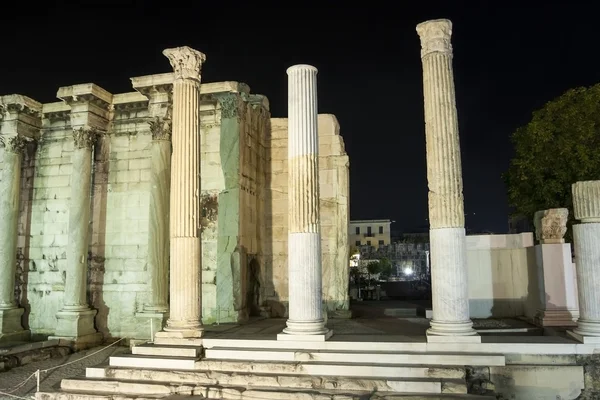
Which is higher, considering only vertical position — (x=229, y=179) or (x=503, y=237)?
(x=229, y=179)

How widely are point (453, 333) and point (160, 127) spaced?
1121cm

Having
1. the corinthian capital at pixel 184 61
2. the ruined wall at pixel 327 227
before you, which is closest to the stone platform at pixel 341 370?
the ruined wall at pixel 327 227

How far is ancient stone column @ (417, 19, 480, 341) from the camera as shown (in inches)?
410

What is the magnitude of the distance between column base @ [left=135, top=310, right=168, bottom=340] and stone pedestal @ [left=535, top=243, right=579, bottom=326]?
35.7ft

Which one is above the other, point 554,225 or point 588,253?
point 554,225

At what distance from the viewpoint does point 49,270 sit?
57.3 feet

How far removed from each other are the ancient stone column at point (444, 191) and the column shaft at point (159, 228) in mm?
8915

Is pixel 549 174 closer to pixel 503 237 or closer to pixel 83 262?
pixel 503 237

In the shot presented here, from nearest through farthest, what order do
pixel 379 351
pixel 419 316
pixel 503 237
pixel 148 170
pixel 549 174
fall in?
pixel 379 351
pixel 503 237
pixel 419 316
pixel 148 170
pixel 549 174

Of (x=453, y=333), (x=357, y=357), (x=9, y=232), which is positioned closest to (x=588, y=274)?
(x=453, y=333)

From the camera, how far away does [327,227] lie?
56.0 feet

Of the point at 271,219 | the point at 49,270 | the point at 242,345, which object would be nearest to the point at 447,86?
the point at 242,345

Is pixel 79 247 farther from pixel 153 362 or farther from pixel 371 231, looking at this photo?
pixel 371 231

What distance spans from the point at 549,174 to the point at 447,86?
11795 millimetres
